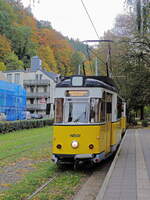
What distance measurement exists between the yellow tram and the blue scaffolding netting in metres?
33.5

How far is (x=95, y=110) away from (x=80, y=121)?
65 centimetres

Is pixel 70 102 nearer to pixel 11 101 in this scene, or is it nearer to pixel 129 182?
pixel 129 182

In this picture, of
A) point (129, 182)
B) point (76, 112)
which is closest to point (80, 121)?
point (76, 112)

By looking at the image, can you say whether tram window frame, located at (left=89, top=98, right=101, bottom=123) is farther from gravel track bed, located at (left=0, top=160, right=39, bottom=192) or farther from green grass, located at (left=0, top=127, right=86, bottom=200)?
gravel track bed, located at (left=0, top=160, right=39, bottom=192)

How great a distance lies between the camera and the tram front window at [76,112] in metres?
11.5

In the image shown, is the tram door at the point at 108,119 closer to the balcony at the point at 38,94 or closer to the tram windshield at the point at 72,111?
the tram windshield at the point at 72,111

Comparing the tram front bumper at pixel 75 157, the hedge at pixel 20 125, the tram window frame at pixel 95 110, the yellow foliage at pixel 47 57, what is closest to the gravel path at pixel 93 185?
the tram front bumper at pixel 75 157

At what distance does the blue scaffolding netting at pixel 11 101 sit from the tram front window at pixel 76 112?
33.6 m

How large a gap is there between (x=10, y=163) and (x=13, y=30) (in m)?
69.8

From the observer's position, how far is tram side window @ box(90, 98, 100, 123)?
11547mm

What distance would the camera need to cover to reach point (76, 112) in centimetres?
1159

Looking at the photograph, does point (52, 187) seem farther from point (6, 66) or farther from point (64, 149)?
point (6, 66)

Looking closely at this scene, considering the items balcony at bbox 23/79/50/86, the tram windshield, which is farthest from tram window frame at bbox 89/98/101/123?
balcony at bbox 23/79/50/86

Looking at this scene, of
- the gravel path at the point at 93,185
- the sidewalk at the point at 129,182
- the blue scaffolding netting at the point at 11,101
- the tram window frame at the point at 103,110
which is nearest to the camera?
the sidewalk at the point at 129,182
